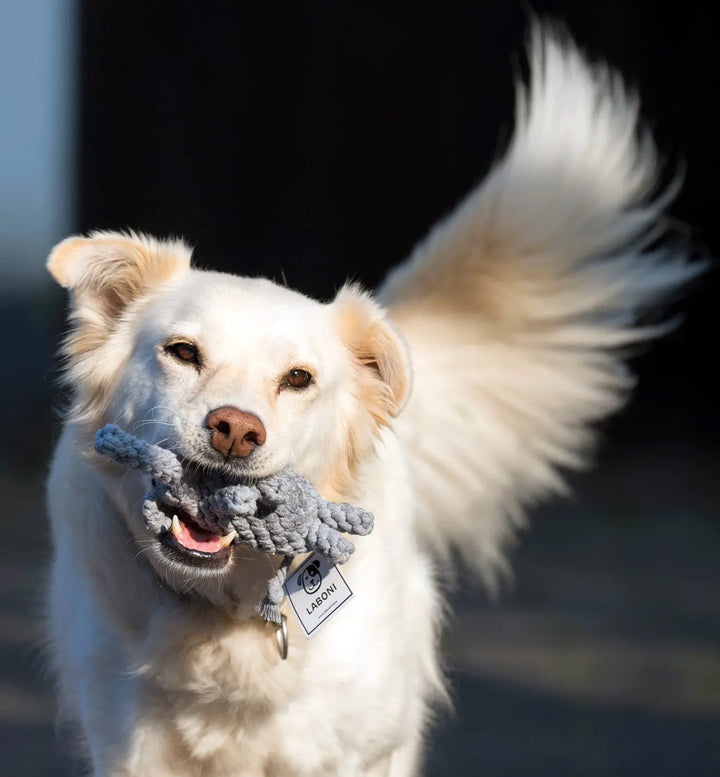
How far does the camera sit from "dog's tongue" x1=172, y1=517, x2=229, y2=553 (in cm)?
293

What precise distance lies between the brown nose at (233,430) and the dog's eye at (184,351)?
249mm

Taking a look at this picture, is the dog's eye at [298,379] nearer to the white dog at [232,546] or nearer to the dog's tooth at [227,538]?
the white dog at [232,546]

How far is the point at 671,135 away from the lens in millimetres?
10453

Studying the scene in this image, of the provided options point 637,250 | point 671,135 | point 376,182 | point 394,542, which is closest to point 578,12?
point 671,135

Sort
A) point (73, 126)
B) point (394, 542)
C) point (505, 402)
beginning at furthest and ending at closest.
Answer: point (73, 126) → point (505, 402) → point (394, 542)

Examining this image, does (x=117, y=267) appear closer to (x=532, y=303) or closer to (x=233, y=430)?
(x=233, y=430)

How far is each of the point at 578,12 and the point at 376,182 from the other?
79.3 inches

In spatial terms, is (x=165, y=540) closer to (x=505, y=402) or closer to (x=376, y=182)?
(x=505, y=402)

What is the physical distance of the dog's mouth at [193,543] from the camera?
2922 millimetres

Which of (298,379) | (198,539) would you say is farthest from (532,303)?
(198,539)

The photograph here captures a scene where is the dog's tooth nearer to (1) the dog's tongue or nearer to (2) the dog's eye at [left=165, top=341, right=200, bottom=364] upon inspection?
(1) the dog's tongue

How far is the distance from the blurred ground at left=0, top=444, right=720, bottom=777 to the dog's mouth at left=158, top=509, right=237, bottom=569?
6.13ft

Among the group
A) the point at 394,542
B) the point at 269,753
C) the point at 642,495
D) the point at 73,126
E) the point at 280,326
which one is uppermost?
the point at 280,326

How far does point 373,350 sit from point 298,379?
1.24ft
